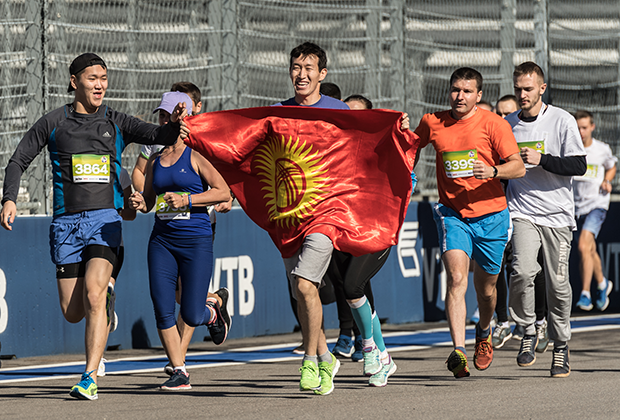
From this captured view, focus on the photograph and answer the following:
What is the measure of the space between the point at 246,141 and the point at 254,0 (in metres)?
4.86

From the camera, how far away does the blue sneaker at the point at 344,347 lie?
30.4ft

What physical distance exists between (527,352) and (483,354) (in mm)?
554

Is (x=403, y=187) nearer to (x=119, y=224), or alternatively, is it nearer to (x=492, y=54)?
(x=119, y=224)

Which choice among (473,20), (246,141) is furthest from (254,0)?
(246,141)

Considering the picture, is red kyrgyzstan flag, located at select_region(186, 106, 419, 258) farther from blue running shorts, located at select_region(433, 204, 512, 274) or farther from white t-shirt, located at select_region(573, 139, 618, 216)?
white t-shirt, located at select_region(573, 139, 618, 216)

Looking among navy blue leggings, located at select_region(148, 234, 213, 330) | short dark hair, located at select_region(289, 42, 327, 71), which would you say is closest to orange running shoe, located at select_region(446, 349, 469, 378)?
navy blue leggings, located at select_region(148, 234, 213, 330)

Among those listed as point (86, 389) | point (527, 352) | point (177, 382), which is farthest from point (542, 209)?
point (86, 389)

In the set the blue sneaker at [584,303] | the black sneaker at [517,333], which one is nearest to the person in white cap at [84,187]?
the black sneaker at [517,333]

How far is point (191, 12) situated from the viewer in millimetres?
11570

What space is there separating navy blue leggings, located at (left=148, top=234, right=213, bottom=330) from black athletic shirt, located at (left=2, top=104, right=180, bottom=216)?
52 centimetres

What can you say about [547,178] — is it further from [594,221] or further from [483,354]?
[594,221]

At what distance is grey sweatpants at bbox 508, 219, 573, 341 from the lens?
8172 millimetres

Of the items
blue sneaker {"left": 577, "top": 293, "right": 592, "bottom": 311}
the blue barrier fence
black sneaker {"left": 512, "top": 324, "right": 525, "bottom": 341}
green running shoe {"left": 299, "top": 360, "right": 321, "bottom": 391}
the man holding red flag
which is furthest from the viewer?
blue sneaker {"left": 577, "top": 293, "right": 592, "bottom": 311}

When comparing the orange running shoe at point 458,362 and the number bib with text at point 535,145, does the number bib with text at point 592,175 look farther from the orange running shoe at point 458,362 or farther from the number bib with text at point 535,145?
the orange running shoe at point 458,362
